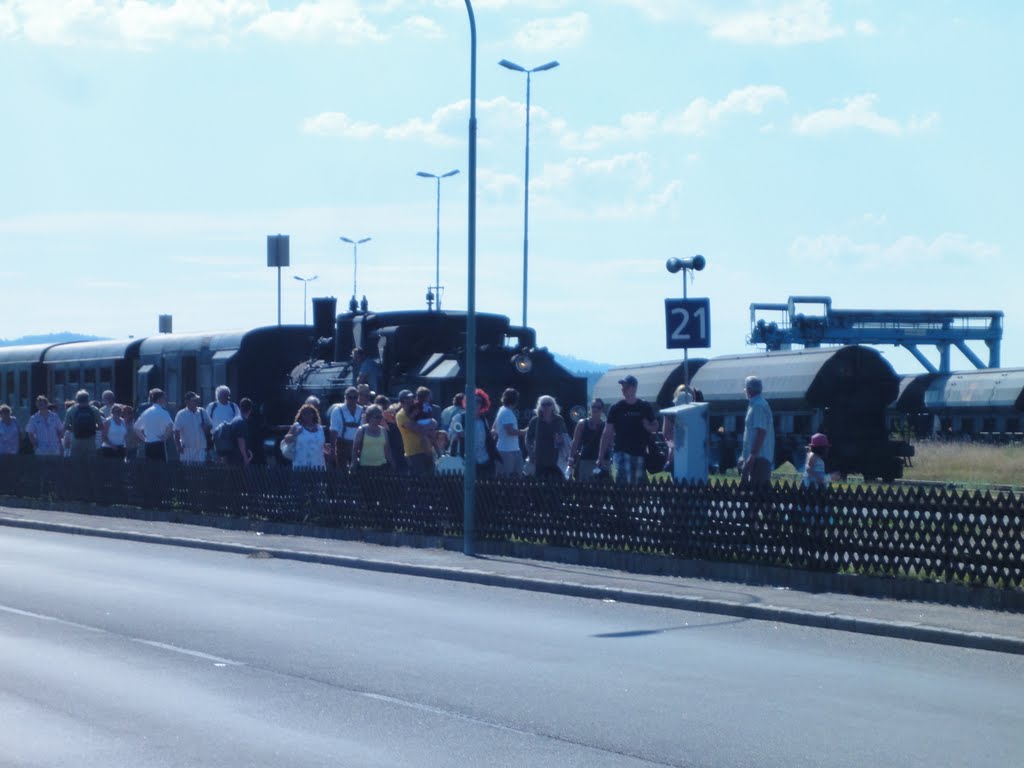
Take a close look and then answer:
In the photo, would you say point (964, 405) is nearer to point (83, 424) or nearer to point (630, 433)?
point (83, 424)

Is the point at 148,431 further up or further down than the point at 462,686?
further up

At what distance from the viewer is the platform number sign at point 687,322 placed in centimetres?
1702

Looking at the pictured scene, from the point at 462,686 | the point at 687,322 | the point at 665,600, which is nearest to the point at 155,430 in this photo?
the point at 687,322

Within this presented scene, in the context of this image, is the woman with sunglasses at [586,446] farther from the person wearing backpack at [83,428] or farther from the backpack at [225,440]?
the person wearing backpack at [83,428]

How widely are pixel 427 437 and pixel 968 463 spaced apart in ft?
80.9

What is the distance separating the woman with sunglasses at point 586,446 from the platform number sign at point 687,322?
3.96 meters

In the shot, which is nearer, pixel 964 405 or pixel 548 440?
pixel 548 440

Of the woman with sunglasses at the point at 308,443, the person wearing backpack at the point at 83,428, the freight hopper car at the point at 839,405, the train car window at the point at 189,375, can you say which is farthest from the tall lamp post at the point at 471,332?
the freight hopper car at the point at 839,405

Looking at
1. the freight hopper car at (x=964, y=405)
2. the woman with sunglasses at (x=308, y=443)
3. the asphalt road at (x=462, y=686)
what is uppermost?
the freight hopper car at (x=964, y=405)

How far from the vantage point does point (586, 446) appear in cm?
2114

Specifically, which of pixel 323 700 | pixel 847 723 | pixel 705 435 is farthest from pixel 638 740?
pixel 705 435

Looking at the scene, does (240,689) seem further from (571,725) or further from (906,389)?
(906,389)

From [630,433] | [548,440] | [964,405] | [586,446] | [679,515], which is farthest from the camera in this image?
[964,405]

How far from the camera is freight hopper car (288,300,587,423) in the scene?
2706cm
